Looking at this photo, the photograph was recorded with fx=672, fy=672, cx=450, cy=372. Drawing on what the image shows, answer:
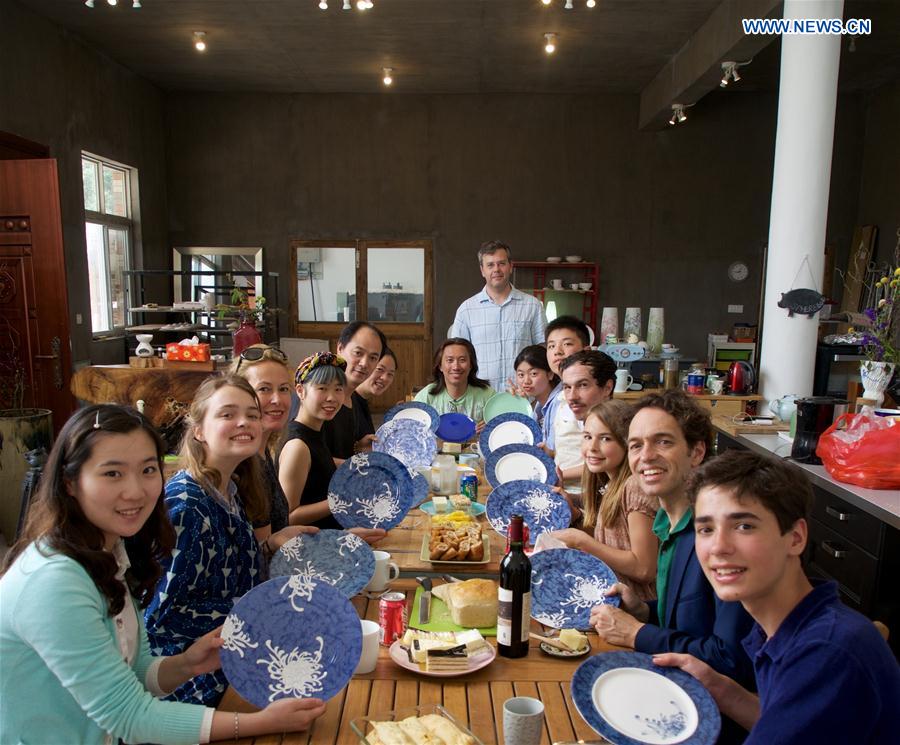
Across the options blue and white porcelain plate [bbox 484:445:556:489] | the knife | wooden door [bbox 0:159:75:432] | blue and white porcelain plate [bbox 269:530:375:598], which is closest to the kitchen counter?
blue and white porcelain plate [bbox 484:445:556:489]

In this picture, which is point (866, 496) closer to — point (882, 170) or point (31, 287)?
point (31, 287)

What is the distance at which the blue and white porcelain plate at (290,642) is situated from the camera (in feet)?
4.64

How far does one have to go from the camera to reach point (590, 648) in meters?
1.67

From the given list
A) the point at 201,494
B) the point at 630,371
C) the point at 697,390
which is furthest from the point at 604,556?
the point at 630,371

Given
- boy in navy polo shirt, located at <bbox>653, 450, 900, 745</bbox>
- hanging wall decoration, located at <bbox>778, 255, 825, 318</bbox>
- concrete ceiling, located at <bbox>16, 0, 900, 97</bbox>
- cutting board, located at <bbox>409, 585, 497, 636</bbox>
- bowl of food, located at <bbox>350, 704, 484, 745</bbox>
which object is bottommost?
cutting board, located at <bbox>409, 585, 497, 636</bbox>

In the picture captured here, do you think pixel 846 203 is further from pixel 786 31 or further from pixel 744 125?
pixel 786 31

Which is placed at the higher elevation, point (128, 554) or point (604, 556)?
point (128, 554)

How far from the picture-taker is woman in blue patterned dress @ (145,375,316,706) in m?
1.77

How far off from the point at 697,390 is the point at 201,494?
4.68 m

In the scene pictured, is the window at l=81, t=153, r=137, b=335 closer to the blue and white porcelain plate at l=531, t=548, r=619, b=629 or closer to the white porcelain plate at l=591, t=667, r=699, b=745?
the blue and white porcelain plate at l=531, t=548, r=619, b=629

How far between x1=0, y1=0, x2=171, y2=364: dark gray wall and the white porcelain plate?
682cm

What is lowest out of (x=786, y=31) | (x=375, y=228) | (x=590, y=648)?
(x=590, y=648)

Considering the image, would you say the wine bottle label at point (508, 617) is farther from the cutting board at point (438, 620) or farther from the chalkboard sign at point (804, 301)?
the chalkboard sign at point (804, 301)

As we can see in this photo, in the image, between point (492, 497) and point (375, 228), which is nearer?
point (492, 497)
